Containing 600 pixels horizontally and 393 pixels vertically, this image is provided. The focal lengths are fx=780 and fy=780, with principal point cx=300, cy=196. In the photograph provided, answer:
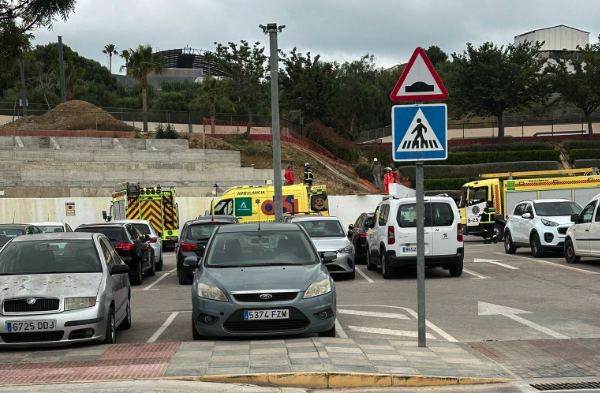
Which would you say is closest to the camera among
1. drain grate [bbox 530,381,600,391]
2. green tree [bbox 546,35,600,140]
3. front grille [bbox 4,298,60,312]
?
drain grate [bbox 530,381,600,391]

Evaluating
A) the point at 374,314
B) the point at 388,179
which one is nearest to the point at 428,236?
the point at 374,314

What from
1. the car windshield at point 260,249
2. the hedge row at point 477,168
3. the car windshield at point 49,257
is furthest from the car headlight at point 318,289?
the hedge row at point 477,168

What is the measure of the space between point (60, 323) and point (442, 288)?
30.6 ft

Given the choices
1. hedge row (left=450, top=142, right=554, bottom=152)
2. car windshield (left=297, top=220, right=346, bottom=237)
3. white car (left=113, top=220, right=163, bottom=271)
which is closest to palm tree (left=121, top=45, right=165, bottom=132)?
hedge row (left=450, top=142, right=554, bottom=152)

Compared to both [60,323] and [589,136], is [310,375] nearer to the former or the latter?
[60,323]

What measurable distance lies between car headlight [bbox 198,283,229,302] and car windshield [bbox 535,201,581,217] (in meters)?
16.3

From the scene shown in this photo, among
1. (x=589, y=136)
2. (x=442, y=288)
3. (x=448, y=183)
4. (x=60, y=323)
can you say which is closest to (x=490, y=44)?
(x=589, y=136)

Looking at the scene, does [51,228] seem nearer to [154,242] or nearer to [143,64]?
[154,242]

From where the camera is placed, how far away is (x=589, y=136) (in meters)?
62.7

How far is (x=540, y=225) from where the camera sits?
909 inches

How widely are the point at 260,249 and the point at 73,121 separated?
1817 inches

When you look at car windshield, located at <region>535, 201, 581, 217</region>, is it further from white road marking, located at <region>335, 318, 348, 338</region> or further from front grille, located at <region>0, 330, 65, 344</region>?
front grille, located at <region>0, 330, 65, 344</region>

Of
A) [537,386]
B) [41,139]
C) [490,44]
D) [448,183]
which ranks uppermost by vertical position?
[490,44]

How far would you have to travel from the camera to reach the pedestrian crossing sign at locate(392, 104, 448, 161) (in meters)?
9.00
